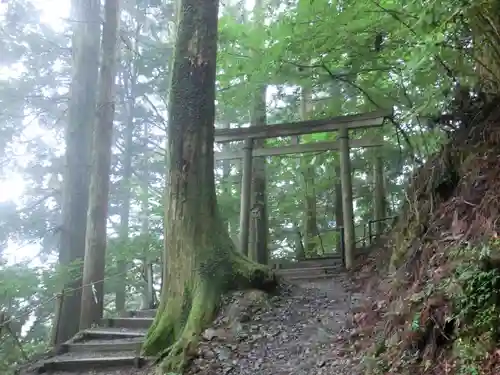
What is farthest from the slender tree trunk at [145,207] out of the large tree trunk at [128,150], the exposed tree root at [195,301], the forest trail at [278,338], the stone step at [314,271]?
the exposed tree root at [195,301]

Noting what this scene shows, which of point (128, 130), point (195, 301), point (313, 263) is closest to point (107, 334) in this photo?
point (195, 301)

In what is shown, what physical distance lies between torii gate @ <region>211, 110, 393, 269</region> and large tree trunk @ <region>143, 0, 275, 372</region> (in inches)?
139

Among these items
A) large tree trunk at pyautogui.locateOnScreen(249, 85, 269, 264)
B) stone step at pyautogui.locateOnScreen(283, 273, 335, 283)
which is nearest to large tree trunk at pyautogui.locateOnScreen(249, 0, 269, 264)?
large tree trunk at pyautogui.locateOnScreen(249, 85, 269, 264)

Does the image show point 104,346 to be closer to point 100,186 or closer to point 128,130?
point 100,186

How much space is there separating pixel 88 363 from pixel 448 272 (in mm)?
5079

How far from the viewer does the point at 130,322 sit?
891cm

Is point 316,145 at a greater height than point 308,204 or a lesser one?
greater

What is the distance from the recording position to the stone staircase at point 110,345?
6.87 meters

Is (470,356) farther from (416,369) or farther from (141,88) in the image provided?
(141,88)

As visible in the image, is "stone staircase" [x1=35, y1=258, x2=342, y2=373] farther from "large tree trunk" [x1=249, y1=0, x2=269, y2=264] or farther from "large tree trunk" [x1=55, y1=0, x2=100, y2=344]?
"large tree trunk" [x1=249, y1=0, x2=269, y2=264]

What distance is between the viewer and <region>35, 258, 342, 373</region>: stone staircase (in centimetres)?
687

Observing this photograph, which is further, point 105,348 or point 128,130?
point 128,130

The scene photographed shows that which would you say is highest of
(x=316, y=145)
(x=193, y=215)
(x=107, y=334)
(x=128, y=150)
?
(x=128, y=150)

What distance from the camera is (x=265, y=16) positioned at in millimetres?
11891
